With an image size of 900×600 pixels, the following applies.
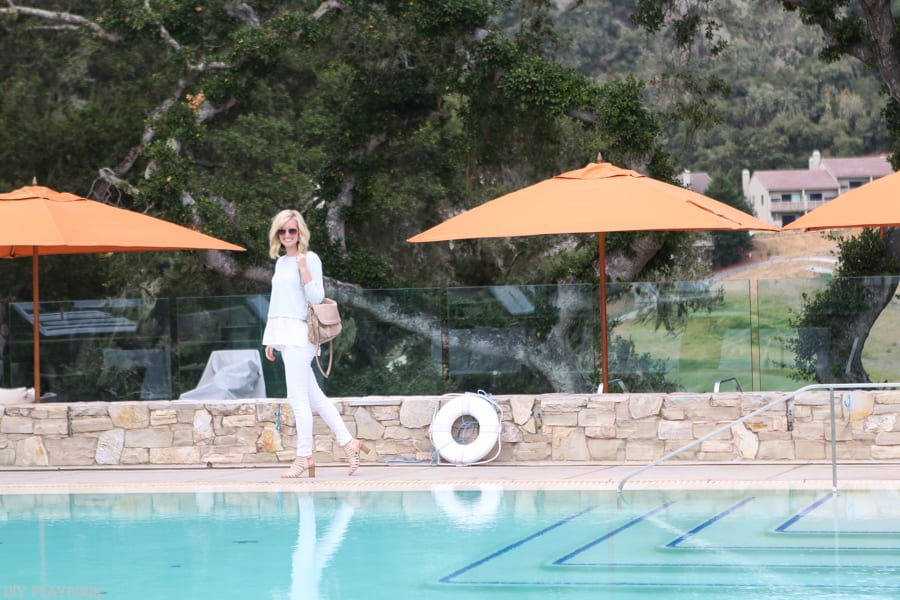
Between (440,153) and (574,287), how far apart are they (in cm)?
1091

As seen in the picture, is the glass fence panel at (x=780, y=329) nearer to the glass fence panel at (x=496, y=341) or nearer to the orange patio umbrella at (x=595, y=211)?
the glass fence panel at (x=496, y=341)

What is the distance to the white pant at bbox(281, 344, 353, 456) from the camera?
912 centimetres

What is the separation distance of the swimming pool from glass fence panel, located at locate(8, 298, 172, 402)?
5.34m

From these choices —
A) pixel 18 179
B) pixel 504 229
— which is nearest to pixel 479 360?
pixel 504 229

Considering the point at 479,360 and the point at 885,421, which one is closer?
the point at 885,421

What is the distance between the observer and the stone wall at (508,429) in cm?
961

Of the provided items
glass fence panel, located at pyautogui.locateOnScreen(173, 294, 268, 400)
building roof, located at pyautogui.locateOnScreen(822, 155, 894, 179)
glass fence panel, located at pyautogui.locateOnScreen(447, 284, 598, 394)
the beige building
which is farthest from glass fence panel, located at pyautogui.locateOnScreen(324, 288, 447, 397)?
building roof, located at pyautogui.locateOnScreen(822, 155, 894, 179)

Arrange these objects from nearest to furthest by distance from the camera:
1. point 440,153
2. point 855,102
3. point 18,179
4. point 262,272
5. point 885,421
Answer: point 885,421 → point 262,272 → point 18,179 → point 440,153 → point 855,102

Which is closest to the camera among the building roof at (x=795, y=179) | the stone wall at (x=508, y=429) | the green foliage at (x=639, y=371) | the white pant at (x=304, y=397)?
the white pant at (x=304, y=397)

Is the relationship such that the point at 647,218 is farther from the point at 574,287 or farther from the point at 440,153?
the point at 440,153

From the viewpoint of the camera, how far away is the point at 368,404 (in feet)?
33.7

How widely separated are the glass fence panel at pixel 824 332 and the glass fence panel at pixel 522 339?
6.49 feet

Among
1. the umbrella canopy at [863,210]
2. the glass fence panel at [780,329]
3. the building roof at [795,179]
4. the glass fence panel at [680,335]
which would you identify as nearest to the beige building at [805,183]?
the building roof at [795,179]

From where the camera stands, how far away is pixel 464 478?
930cm
